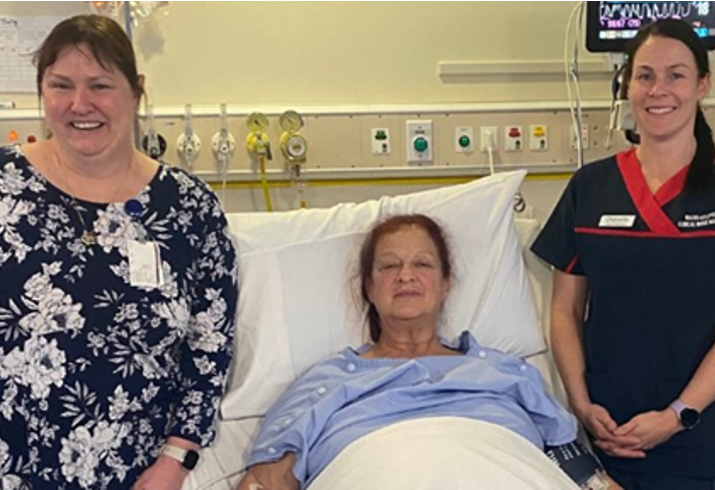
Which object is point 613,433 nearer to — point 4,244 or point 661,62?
point 661,62

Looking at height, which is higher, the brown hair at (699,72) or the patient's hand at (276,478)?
the brown hair at (699,72)

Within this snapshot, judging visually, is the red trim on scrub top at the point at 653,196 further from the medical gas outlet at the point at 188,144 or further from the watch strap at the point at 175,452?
the medical gas outlet at the point at 188,144

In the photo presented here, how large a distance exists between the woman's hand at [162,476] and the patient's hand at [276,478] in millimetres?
130

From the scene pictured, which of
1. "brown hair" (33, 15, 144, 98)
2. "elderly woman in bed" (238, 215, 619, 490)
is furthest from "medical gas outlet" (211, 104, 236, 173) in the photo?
"brown hair" (33, 15, 144, 98)

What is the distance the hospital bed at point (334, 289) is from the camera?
1.83 meters

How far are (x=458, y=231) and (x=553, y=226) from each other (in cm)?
23

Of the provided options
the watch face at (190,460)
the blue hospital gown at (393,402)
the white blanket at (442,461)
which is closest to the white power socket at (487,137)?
the blue hospital gown at (393,402)

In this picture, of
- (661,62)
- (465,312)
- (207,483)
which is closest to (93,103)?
(207,483)

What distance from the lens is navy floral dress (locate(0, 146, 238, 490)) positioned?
1.50 metres

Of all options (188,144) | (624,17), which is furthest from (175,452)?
(624,17)

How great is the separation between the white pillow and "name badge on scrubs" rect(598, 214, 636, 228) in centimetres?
27

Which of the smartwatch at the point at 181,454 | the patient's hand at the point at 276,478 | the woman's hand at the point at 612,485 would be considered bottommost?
the woman's hand at the point at 612,485

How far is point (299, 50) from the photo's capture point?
262 cm

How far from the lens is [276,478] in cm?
164
